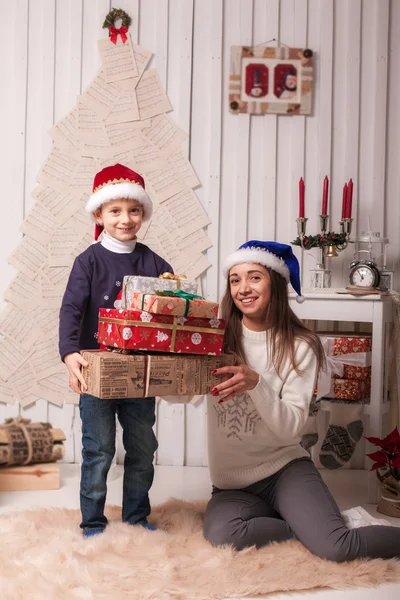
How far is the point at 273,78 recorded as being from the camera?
3.32 m

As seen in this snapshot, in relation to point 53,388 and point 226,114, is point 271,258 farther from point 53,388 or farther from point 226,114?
point 53,388

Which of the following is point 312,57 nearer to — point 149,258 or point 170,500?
point 149,258

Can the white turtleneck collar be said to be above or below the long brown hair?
above

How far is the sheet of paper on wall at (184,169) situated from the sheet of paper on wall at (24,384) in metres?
1.13

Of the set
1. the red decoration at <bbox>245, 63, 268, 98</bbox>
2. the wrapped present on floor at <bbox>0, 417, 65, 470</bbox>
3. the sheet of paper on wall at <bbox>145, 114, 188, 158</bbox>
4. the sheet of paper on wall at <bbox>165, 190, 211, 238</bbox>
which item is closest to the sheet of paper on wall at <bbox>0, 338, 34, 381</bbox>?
the wrapped present on floor at <bbox>0, 417, 65, 470</bbox>

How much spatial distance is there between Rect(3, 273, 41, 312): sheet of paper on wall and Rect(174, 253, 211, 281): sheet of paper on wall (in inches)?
26.4

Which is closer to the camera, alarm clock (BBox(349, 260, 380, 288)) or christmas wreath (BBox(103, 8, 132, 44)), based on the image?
alarm clock (BBox(349, 260, 380, 288))

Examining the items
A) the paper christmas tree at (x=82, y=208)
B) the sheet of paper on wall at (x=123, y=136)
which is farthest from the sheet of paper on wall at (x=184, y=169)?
the sheet of paper on wall at (x=123, y=136)

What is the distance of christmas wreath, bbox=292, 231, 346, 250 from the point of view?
3096 millimetres

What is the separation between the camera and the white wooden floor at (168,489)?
273cm

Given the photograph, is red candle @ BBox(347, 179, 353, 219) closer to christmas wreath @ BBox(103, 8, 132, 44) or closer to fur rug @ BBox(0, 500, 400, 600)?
christmas wreath @ BBox(103, 8, 132, 44)

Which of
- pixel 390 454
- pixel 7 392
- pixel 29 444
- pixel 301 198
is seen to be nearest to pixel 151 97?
pixel 301 198

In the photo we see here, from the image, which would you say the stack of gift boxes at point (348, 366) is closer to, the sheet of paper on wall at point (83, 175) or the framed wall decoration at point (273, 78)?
the framed wall decoration at point (273, 78)

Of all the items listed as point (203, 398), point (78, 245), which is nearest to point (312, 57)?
point (78, 245)
